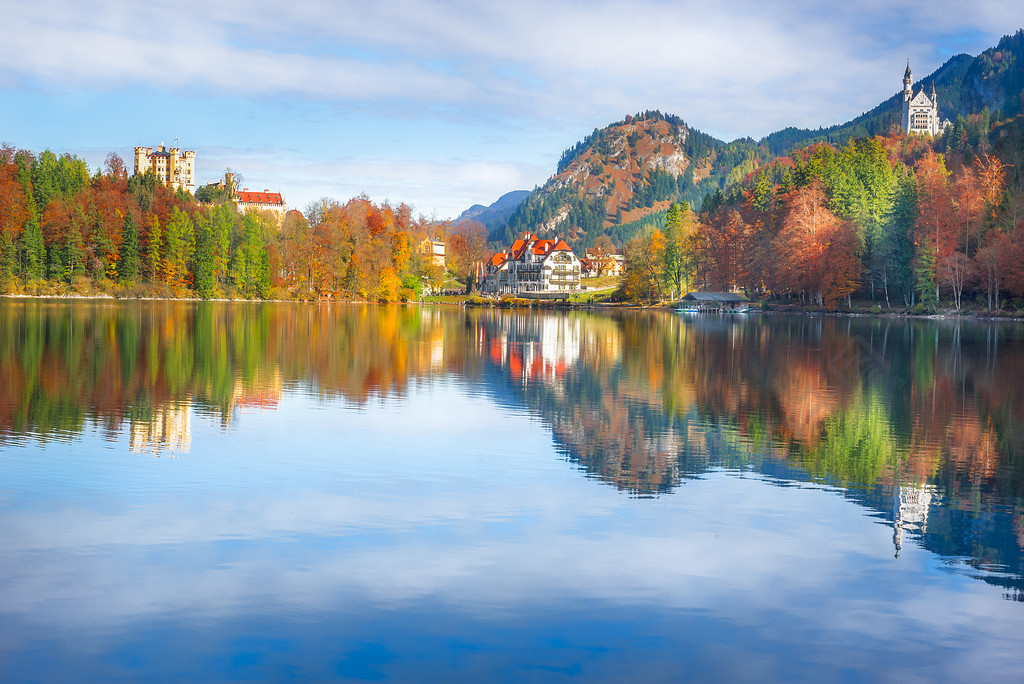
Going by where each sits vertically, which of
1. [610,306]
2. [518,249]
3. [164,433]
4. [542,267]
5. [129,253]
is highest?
[518,249]

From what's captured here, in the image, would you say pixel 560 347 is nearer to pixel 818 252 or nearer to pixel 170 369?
pixel 170 369

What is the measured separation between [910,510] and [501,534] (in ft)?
19.8

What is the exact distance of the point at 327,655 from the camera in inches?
283

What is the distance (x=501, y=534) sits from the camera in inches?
420

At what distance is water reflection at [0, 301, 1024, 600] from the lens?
13.7 m

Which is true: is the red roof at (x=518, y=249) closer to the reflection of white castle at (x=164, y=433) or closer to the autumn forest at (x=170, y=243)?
the autumn forest at (x=170, y=243)

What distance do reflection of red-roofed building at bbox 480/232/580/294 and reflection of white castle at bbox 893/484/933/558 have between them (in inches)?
5833

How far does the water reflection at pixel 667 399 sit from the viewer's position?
13727 mm

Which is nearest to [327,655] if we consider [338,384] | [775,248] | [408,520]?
[408,520]

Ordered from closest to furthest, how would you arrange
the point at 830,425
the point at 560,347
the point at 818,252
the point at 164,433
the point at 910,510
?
1. the point at 910,510
2. the point at 164,433
3. the point at 830,425
4. the point at 560,347
5. the point at 818,252

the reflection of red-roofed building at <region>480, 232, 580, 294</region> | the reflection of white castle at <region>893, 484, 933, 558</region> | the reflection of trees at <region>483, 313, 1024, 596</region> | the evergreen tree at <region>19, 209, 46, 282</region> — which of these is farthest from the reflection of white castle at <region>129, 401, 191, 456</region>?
the reflection of red-roofed building at <region>480, 232, 580, 294</region>

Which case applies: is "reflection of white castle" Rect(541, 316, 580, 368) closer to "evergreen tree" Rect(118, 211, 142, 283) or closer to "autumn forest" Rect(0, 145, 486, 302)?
"autumn forest" Rect(0, 145, 486, 302)

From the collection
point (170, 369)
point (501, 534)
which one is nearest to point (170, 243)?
point (170, 369)

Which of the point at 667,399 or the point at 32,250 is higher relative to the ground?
the point at 32,250
